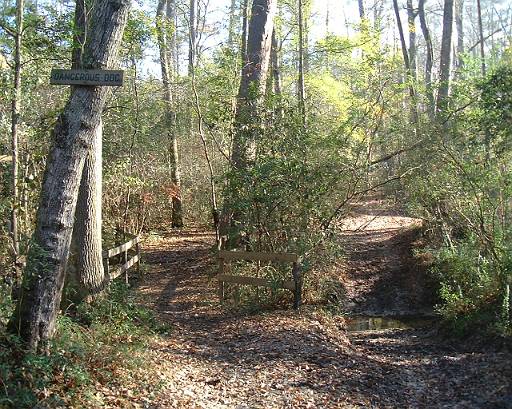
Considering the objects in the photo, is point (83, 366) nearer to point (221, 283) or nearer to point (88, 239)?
point (88, 239)

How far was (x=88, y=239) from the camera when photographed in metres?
8.37

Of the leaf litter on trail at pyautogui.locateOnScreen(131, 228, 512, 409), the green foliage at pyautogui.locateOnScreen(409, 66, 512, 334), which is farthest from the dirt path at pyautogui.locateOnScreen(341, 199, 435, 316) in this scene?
the leaf litter on trail at pyautogui.locateOnScreen(131, 228, 512, 409)

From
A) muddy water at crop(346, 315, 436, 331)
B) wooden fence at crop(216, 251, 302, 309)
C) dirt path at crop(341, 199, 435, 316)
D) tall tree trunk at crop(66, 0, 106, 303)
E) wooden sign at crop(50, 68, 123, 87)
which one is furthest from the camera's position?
dirt path at crop(341, 199, 435, 316)

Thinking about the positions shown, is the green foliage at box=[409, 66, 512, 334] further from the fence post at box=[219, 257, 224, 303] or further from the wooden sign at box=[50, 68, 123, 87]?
the wooden sign at box=[50, 68, 123, 87]

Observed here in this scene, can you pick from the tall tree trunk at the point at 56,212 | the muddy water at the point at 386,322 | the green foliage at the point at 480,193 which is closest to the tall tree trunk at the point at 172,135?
the muddy water at the point at 386,322

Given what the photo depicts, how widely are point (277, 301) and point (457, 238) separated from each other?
506cm

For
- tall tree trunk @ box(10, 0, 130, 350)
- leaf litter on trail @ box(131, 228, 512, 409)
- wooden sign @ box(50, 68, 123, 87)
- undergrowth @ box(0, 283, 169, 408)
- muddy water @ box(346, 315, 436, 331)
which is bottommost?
muddy water @ box(346, 315, 436, 331)

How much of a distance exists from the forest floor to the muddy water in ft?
0.89

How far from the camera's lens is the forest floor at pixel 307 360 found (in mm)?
6730

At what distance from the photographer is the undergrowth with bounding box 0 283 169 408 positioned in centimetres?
518

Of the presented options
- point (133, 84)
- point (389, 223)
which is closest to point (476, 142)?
point (133, 84)

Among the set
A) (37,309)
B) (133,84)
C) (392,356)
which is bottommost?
(392,356)

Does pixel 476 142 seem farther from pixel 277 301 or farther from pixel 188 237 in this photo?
pixel 188 237

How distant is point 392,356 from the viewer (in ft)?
28.8
